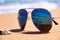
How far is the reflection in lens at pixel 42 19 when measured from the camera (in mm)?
4160

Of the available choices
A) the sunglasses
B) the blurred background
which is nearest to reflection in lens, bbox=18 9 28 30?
the sunglasses

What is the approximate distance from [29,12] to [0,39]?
0.69 metres

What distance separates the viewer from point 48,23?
4.19m

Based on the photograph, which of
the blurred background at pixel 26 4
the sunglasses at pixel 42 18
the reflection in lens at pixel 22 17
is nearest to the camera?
the sunglasses at pixel 42 18

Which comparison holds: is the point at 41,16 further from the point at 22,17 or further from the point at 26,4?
the point at 26,4

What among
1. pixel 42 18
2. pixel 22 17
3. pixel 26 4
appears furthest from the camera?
pixel 26 4

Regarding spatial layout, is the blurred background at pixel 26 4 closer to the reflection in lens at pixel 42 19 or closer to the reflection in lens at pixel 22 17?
the reflection in lens at pixel 22 17

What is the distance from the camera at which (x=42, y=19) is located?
164 inches

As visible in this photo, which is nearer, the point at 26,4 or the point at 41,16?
the point at 41,16

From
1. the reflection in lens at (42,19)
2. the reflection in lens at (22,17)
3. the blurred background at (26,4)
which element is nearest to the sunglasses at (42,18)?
the reflection in lens at (42,19)

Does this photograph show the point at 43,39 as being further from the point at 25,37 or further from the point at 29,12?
the point at 29,12

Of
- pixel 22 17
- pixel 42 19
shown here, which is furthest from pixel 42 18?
pixel 22 17

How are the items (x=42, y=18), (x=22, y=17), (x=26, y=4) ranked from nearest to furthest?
(x=42, y=18)
(x=22, y=17)
(x=26, y=4)

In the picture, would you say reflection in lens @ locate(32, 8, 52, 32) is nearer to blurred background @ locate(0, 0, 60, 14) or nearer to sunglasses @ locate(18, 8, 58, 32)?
sunglasses @ locate(18, 8, 58, 32)
